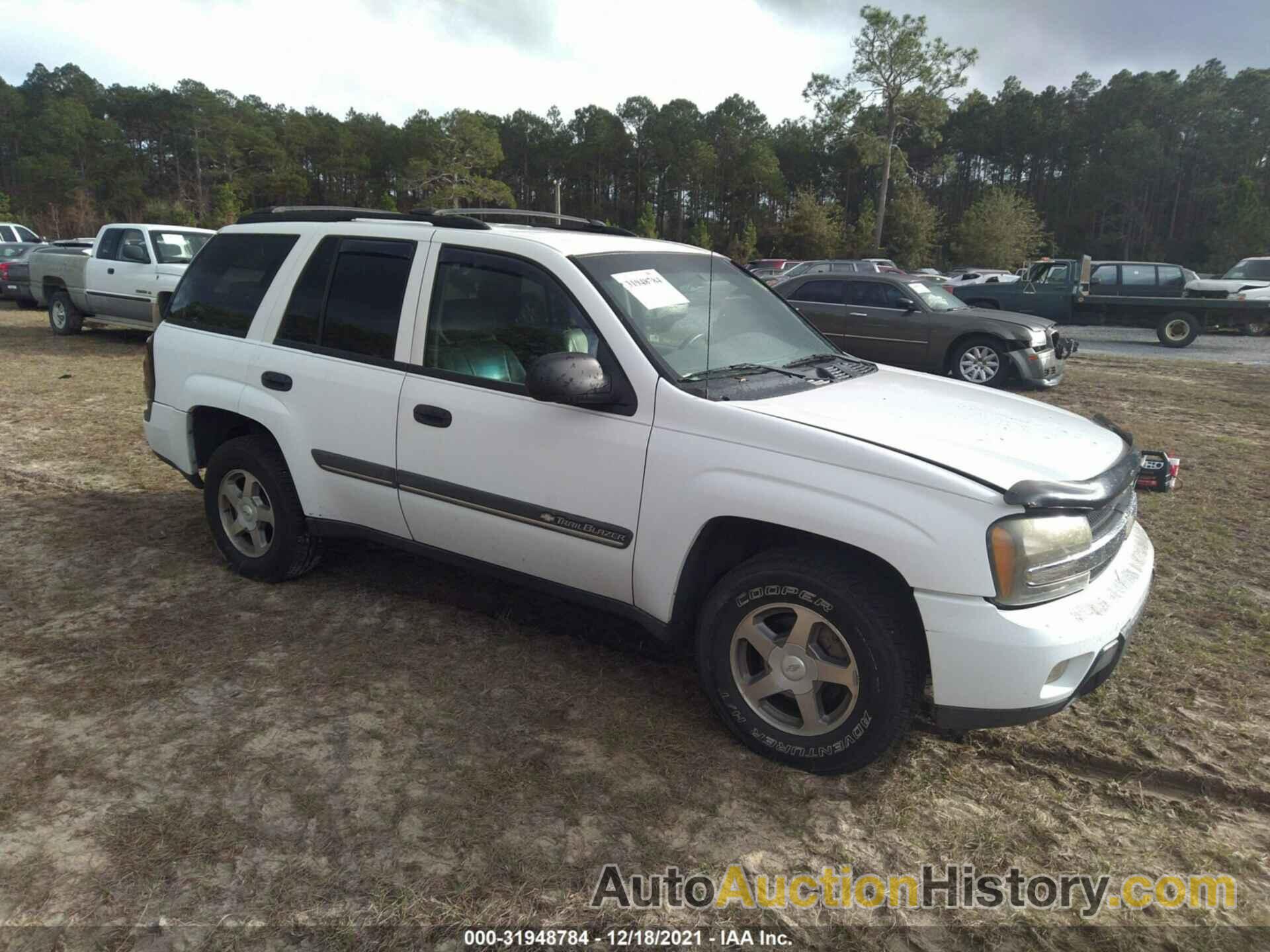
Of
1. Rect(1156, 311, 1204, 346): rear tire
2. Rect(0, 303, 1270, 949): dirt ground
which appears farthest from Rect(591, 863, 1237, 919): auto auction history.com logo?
Rect(1156, 311, 1204, 346): rear tire

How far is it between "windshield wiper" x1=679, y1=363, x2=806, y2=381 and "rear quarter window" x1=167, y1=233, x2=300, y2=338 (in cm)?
230

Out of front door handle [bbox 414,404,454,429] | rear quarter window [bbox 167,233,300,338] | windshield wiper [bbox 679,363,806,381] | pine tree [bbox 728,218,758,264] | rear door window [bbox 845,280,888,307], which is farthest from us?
pine tree [bbox 728,218,758,264]

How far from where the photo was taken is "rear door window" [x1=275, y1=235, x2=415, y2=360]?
374cm

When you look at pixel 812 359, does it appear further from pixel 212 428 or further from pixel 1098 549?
pixel 212 428

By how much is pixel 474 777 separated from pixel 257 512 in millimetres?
2184

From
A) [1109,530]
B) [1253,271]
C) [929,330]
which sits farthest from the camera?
[1253,271]

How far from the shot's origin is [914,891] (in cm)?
241

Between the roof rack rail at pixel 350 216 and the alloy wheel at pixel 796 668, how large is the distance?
2.06 metres

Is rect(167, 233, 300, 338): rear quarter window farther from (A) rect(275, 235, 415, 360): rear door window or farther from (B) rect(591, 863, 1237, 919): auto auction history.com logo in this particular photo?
(B) rect(591, 863, 1237, 919): auto auction history.com logo

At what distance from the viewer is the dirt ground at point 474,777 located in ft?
7.52

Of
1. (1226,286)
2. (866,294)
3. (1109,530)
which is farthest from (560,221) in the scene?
(1226,286)

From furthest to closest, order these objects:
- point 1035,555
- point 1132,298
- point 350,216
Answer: point 1132,298, point 350,216, point 1035,555

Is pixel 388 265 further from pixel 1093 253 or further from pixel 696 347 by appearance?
pixel 1093 253

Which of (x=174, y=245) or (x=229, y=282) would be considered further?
(x=174, y=245)
